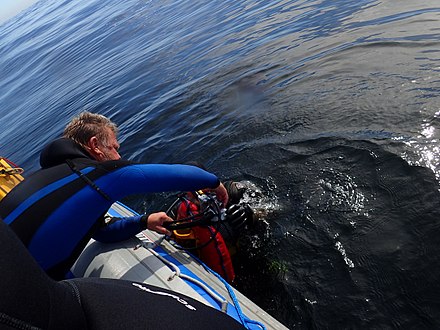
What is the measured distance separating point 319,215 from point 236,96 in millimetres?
4865

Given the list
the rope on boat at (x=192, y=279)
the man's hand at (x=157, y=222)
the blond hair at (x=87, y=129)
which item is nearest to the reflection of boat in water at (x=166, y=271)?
the rope on boat at (x=192, y=279)

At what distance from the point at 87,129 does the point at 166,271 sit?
1515 millimetres

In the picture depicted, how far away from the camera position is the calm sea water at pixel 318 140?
3363 mm

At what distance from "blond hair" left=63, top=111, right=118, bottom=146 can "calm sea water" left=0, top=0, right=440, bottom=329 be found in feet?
7.67

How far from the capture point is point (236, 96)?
8.34 metres

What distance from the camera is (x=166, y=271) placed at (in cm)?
306

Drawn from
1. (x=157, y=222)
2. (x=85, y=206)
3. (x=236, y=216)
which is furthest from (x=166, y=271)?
(x=236, y=216)

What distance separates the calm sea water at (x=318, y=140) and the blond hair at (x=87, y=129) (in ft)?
7.67

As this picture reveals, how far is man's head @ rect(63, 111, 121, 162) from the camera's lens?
10.1ft

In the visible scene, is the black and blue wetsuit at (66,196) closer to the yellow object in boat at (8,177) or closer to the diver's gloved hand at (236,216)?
the diver's gloved hand at (236,216)

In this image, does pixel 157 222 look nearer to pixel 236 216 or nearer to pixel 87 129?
pixel 236 216

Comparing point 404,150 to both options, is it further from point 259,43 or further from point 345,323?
point 259,43

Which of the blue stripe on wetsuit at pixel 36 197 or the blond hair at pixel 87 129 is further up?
the blond hair at pixel 87 129

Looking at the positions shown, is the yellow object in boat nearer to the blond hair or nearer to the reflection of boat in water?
the reflection of boat in water
